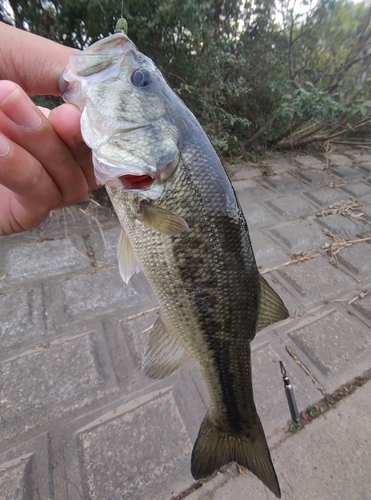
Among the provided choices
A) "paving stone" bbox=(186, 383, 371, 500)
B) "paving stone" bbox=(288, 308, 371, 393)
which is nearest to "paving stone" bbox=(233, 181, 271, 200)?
"paving stone" bbox=(288, 308, 371, 393)

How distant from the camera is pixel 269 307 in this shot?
1208mm

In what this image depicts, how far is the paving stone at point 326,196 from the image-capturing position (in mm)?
3926

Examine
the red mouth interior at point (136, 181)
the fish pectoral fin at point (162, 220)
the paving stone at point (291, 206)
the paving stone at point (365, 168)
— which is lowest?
the paving stone at point (291, 206)

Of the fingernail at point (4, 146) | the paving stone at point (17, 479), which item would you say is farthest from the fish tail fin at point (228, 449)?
the fingernail at point (4, 146)

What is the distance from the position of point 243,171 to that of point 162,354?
3755 millimetres

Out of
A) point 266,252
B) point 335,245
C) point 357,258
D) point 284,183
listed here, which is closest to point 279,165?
point 284,183

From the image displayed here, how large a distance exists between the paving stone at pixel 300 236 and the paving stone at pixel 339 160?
2456mm

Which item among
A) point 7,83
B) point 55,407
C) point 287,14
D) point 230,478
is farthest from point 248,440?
point 287,14

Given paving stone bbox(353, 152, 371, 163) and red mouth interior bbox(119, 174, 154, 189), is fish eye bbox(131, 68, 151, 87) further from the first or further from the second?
paving stone bbox(353, 152, 371, 163)

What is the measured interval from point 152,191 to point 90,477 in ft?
4.35

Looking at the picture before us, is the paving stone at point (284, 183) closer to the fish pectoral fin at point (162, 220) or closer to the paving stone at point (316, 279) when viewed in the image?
the paving stone at point (316, 279)

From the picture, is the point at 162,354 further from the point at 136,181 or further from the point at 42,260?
the point at 42,260

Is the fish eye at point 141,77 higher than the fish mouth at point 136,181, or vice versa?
the fish eye at point 141,77

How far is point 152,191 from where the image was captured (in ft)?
3.36
